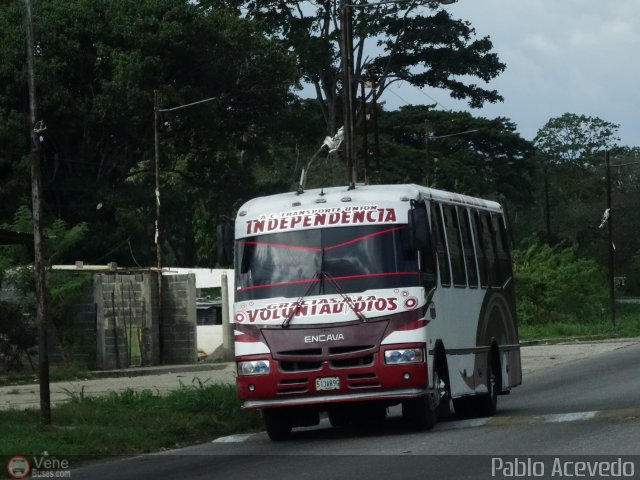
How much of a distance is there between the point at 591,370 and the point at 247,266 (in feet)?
47.0

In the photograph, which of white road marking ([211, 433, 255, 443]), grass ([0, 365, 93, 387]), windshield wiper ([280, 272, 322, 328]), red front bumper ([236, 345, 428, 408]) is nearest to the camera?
red front bumper ([236, 345, 428, 408])

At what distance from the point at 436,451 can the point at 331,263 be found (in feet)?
10.6

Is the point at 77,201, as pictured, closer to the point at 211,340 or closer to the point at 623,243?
the point at 211,340

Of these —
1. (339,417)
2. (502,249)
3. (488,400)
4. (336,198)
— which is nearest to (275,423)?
(339,417)

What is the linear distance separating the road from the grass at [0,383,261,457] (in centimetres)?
44

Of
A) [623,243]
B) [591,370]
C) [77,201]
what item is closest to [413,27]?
[77,201]

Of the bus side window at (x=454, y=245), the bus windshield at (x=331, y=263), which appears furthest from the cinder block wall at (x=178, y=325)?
the bus windshield at (x=331, y=263)

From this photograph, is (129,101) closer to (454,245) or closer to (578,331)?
(578,331)

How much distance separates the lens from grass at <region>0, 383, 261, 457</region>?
1608cm

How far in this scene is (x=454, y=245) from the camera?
1894cm

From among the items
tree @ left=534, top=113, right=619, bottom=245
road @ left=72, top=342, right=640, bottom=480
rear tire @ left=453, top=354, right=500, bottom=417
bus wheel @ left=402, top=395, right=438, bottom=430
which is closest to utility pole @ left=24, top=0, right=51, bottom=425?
road @ left=72, top=342, right=640, bottom=480

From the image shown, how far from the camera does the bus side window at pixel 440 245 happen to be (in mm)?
17922

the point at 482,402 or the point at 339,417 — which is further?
the point at 482,402

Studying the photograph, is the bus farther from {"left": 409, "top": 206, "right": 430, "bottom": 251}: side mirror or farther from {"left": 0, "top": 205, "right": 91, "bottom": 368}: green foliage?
{"left": 0, "top": 205, "right": 91, "bottom": 368}: green foliage
